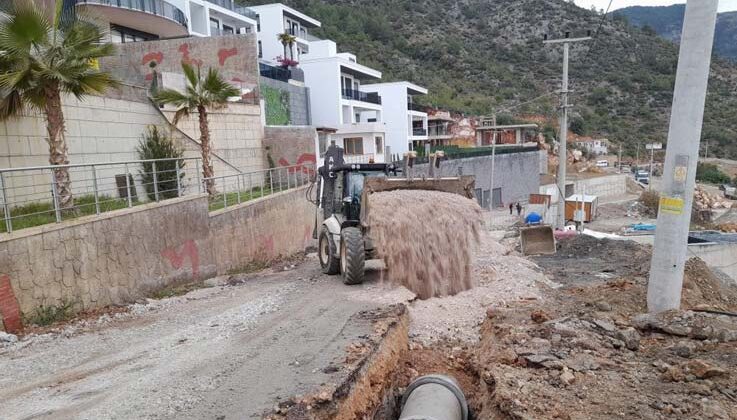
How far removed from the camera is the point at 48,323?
862 centimetres

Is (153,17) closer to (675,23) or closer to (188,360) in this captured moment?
(188,360)

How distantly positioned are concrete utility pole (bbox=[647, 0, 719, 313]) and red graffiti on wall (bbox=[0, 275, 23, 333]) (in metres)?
9.92

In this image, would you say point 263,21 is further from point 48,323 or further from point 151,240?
point 48,323

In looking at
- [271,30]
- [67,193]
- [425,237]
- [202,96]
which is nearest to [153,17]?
[202,96]

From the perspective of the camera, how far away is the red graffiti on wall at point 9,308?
26.0 feet

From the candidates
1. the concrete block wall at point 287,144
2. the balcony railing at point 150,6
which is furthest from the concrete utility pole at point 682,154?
the balcony railing at point 150,6

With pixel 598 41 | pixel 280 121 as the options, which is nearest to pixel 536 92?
pixel 598 41

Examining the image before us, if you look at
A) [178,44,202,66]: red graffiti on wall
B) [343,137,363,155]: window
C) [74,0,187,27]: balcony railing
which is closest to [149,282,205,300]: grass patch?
[178,44,202,66]: red graffiti on wall

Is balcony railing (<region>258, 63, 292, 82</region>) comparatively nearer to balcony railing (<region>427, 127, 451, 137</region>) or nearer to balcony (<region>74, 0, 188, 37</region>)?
balcony (<region>74, 0, 188, 37</region>)

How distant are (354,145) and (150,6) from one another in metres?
15.2

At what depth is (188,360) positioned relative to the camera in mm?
6746

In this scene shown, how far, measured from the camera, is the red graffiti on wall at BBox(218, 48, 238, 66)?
24547mm

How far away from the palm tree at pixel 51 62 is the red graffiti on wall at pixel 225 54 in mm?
14346

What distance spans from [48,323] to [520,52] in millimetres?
96823
